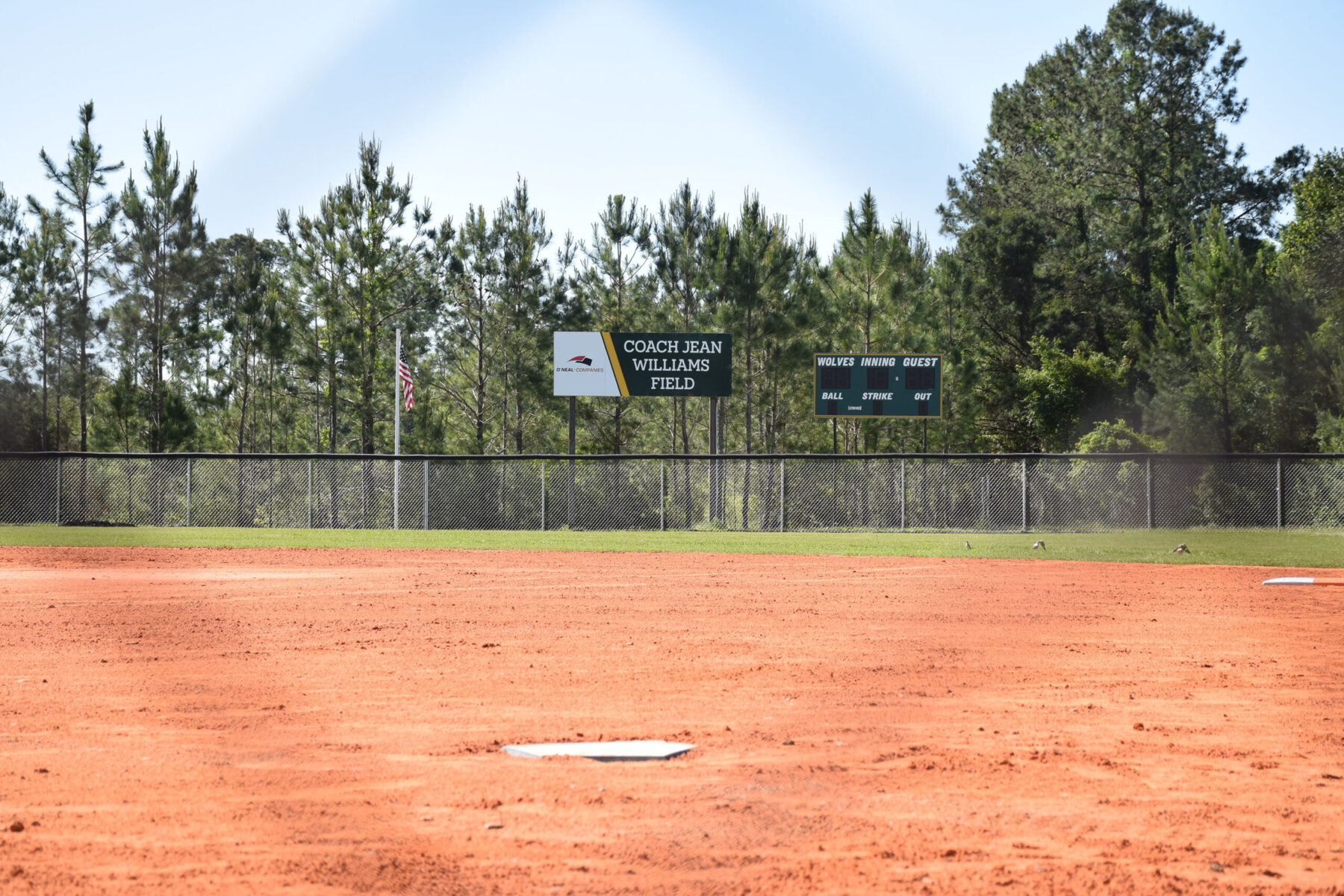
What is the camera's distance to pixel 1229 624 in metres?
10.7

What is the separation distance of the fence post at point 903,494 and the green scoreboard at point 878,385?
3.02 metres

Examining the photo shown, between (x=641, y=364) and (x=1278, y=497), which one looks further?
(x=641, y=364)

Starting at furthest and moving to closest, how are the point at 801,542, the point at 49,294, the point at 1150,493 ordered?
1. the point at 49,294
2. the point at 1150,493
3. the point at 801,542

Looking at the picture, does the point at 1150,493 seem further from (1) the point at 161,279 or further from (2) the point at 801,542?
(1) the point at 161,279

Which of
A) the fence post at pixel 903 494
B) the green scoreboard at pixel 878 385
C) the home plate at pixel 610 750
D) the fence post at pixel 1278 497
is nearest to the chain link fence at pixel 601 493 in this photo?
the fence post at pixel 903 494

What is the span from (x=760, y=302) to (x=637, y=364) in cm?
949

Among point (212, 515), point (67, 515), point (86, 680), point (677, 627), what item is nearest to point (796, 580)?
point (677, 627)

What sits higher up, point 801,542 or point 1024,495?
point 1024,495

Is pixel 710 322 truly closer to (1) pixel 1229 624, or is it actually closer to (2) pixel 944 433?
(2) pixel 944 433

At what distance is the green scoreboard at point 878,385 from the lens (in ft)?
107

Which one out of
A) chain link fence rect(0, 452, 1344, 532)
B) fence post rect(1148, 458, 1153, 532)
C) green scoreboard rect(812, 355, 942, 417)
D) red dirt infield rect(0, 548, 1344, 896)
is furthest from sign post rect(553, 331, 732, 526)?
red dirt infield rect(0, 548, 1344, 896)

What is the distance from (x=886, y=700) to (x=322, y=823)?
3.65 m

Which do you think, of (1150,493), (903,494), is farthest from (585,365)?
(1150,493)

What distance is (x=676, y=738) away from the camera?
5770 mm
